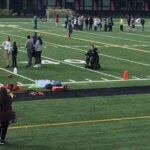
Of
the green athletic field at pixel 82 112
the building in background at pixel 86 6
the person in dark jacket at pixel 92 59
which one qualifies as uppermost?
the building in background at pixel 86 6

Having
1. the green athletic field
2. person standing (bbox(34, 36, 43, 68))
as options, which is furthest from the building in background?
person standing (bbox(34, 36, 43, 68))

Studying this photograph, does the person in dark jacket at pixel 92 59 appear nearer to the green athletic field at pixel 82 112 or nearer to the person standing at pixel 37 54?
the green athletic field at pixel 82 112

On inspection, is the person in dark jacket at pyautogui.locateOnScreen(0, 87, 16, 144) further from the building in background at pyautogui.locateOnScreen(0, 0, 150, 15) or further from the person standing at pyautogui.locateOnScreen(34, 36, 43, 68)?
the building in background at pyautogui.locateOnScreen(0, 0, 150, 15)

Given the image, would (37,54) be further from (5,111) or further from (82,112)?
(5,111)

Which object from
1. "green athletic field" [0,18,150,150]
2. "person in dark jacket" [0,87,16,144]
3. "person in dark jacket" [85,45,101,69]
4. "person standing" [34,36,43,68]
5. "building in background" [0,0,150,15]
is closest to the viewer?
"person in dark jacket" [0,87,16,144]

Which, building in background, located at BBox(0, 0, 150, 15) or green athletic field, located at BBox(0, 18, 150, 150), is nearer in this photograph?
green athletic field, located at BBox(0, 18, 150, 150)

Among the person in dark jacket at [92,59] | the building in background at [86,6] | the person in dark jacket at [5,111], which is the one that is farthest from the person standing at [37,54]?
the building in background at [86,6]

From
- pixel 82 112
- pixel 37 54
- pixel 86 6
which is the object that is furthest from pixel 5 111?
pixel 86 6

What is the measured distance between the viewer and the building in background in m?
89.3

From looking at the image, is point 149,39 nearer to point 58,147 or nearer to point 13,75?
point 13,75

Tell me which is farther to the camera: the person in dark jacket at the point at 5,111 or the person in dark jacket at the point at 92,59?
the person in dark jacket at the point at 92,59

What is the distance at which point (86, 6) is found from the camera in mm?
92688

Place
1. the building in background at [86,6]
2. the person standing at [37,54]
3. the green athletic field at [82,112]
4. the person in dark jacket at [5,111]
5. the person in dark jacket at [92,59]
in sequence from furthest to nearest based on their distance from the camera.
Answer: the building in background at [86,6] < the person standing at [37,54] < the person in dark jacket at [92,59] < the green athletic field at [82,112] < the person in dark jacket at [5,111]

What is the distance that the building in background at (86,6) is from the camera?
293ft
